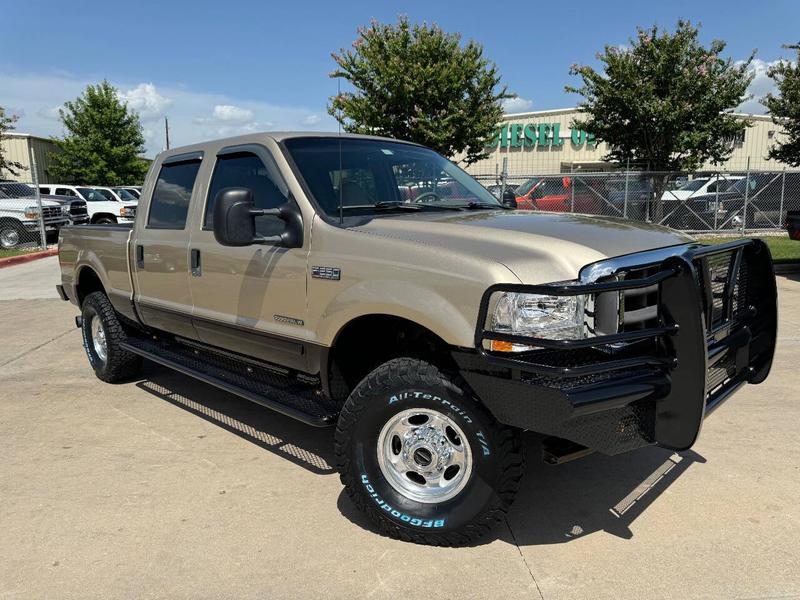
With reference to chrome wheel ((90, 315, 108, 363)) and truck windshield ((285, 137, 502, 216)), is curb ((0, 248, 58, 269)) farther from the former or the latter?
truck windshield ((285, 137, 502, 216))

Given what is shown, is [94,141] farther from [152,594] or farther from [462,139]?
[152,594]

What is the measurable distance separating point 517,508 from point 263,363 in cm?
169

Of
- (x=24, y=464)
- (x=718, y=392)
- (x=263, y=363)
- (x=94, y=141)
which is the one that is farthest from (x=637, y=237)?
(x=94, y=141)

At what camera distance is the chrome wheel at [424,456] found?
3.00m

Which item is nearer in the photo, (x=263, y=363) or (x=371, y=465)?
(x=371, y=465)

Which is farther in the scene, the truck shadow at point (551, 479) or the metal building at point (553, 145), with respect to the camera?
the metal building at point (553, 145)

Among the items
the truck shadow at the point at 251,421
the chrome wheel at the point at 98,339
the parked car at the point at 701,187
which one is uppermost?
the parked car at the point at 701,187

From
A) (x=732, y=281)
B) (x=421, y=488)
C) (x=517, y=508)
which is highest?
(x=732, y=281)

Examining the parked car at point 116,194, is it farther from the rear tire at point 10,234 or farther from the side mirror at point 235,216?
the side mirror at point 235,216

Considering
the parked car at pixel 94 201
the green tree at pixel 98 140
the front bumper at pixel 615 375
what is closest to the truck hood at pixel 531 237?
the front bumper at pixel 615 375

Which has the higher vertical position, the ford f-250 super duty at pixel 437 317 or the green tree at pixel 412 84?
the green tree at pixel 412 84

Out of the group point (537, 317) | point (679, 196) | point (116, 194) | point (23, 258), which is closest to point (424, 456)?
point (537, 317)

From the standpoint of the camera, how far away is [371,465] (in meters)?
3.17

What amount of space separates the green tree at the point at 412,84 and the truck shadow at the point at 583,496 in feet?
52.4
